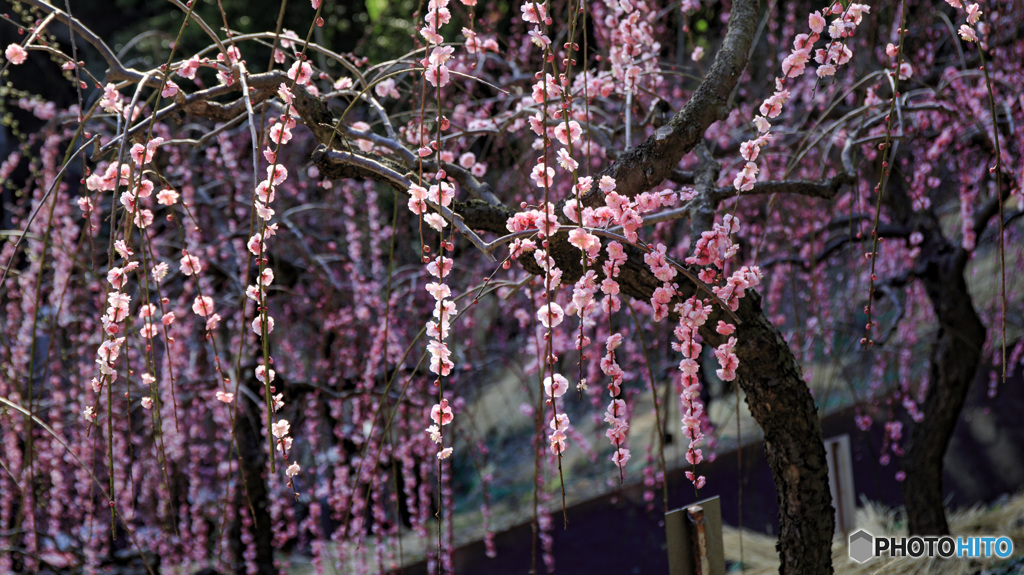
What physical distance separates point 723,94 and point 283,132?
0.83 m

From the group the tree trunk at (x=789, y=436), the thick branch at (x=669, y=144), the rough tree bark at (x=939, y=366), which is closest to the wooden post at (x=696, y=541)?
the tree trunk at (x=789, y=436)

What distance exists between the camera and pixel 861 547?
2879 millimetres

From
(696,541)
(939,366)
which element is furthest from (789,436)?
(939,366)

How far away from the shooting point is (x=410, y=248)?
4.18 metres

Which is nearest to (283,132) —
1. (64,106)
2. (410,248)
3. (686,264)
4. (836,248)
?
Answer: (686,264)

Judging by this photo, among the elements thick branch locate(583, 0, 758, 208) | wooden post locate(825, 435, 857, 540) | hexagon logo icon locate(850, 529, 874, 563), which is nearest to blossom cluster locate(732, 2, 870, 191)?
thick branch locate(583, 0, 758, 208)

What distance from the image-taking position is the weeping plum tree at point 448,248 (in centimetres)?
124

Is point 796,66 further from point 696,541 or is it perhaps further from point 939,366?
point 939,366

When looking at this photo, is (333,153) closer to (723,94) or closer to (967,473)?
(723,94)

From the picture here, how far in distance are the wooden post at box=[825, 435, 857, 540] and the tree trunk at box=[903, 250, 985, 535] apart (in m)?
0.22

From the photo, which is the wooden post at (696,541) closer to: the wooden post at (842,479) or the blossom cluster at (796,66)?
the blossom cluster at (796,66)

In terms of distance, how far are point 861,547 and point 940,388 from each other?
67cm

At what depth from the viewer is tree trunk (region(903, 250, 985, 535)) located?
262cm

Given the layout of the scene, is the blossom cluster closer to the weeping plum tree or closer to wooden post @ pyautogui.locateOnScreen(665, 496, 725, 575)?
the weeping plum tree
